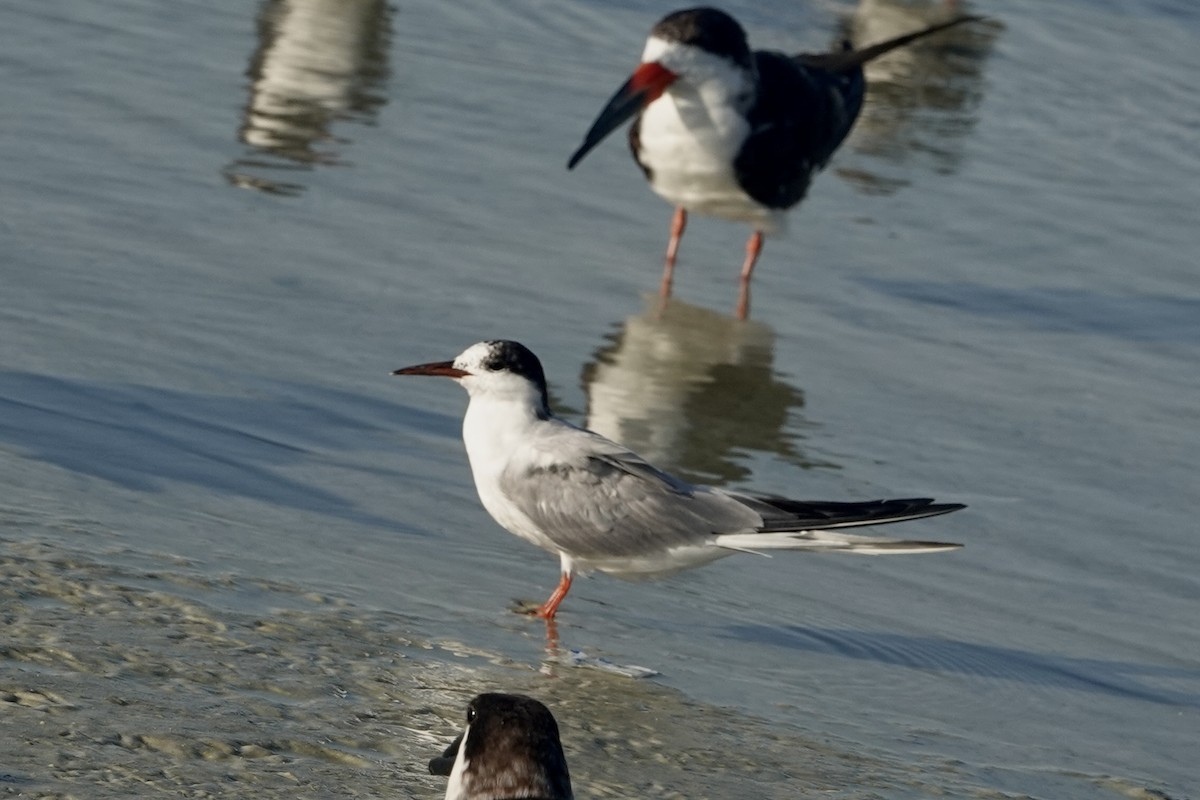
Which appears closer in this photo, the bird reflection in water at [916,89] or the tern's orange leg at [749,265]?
the tern's orange leg at [749,265]

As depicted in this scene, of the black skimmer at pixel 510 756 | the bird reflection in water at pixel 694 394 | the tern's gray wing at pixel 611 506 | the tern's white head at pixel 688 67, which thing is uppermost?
the tern's white head at pixel 688 67

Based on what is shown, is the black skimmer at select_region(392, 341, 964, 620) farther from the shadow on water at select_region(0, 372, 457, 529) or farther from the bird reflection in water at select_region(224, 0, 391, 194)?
the bird reflection in water at select_region(224, 0, 391, 194)

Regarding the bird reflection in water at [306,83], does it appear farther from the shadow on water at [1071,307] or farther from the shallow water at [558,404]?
the shadow on water at [1071,307]

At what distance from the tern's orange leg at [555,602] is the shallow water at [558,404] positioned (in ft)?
0.21

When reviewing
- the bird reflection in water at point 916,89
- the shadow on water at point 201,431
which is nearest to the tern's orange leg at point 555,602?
the shadow on water at point 201,431

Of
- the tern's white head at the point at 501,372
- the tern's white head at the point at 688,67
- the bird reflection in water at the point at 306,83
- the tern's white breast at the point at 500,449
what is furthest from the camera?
the bird reflection in water at the point at 306,83

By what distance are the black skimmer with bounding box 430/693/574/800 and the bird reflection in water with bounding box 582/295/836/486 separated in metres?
3.01

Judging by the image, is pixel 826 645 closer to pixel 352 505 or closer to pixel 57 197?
pixel 352 505

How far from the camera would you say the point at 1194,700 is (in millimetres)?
4914

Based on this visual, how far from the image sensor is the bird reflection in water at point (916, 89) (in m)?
10.4

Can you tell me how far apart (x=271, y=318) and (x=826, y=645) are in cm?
251

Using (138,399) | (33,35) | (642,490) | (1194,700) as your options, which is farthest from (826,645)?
(33,35)

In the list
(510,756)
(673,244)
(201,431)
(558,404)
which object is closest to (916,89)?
(673,244)

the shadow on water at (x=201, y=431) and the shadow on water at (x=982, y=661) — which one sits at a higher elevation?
the shadow on water at (x=982, y=661)
